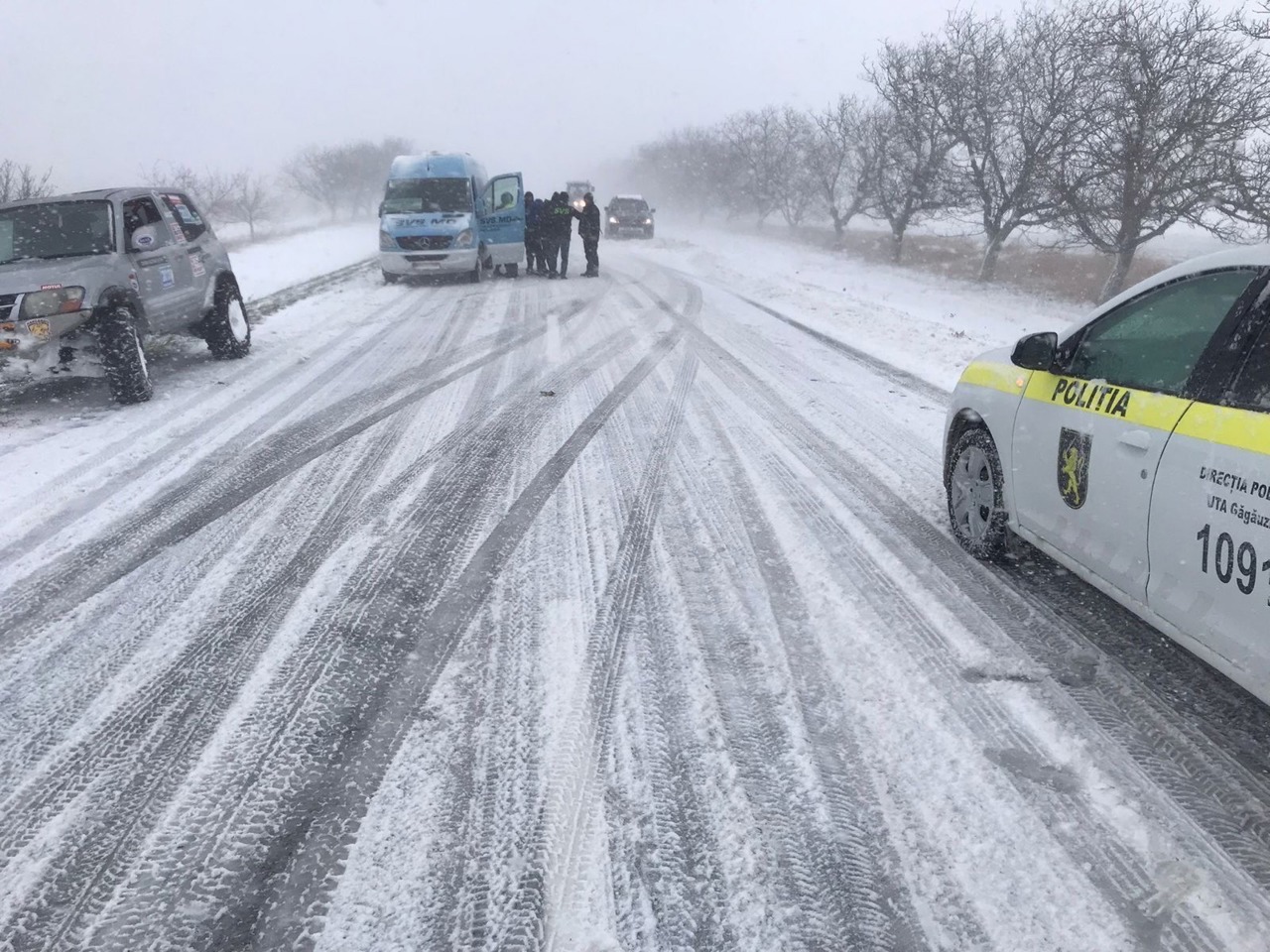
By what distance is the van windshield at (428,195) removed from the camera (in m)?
16.6

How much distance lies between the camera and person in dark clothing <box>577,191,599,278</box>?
690 inches

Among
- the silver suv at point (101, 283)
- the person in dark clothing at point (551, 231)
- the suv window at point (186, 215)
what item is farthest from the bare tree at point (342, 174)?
the silver suv at point (101, 283)

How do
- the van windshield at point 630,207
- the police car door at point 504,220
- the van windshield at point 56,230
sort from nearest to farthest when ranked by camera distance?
the van windshield at point 56,230
the police car door at point 504,220
the van windshield at point 630,207

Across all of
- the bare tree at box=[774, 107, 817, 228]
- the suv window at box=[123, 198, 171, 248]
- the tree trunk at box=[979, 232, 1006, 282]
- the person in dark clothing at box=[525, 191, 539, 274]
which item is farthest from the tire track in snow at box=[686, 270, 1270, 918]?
the bare tree at box=[774, 107, 817, 228]

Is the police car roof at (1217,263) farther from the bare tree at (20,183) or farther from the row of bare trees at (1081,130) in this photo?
the bare tree at (20,183)

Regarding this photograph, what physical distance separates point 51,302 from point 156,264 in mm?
1364

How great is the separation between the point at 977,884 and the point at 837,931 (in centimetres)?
44

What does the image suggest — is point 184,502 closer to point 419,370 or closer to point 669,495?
point 669,495

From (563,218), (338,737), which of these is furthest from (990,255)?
(338,737)

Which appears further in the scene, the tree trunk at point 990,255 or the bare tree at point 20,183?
the tree trunk at point 990,255

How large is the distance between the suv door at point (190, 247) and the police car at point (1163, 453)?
8032 millimetres

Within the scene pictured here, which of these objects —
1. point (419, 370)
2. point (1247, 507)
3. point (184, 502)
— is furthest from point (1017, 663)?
point (419, 370)

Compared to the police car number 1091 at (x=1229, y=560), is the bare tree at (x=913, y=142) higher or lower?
higher

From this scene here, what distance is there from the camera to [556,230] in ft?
56.9
